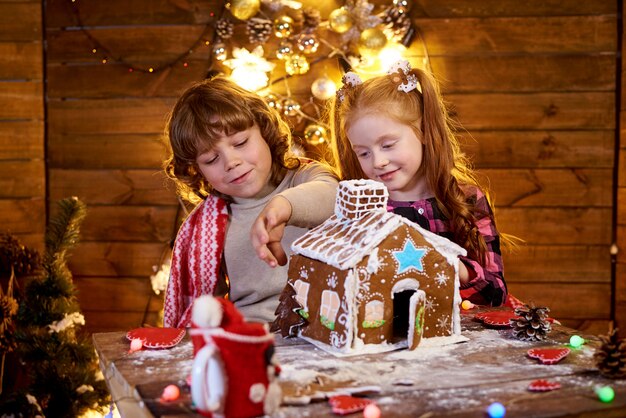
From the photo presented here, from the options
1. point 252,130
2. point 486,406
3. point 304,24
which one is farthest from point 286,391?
point 304,24

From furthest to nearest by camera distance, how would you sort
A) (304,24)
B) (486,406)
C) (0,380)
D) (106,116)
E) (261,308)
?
(106,116) → (304,24) → (0,380) → (261,308) → (486,406)

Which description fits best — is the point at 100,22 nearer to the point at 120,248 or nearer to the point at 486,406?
the point at 120,248

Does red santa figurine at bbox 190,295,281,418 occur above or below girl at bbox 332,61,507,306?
below

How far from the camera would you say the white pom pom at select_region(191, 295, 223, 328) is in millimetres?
1012

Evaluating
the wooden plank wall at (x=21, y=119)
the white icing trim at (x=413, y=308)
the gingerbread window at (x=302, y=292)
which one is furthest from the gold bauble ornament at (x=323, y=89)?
the white icing trim at (x=413, y=308)

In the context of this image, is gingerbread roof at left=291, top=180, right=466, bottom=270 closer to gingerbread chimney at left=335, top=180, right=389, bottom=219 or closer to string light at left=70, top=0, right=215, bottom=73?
gingerbread chimney at left=335, top=180, right=389, bottom=219

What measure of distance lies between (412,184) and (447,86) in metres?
1.27

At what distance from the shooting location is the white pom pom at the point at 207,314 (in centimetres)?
101

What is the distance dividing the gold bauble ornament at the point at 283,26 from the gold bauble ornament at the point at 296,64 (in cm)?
10

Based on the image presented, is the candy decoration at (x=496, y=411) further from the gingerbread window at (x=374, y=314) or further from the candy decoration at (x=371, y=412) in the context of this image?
the gingerbread window at (x=374, y=314)

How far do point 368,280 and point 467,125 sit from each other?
2.04 metres

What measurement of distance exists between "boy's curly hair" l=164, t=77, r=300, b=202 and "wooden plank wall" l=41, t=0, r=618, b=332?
3.86 feet

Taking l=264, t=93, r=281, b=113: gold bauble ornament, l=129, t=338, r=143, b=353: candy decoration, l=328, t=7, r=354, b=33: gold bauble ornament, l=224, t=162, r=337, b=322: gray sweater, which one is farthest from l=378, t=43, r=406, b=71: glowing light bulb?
l=129, t=338, r=143, b=353: candy decoration

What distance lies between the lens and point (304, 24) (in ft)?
10.1
